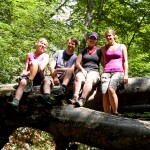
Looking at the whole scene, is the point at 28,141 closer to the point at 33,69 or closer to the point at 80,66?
the point at 33,69

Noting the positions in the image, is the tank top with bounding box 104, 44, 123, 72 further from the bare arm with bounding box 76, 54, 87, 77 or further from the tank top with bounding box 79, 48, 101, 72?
the bare arm with bounding box 76, 54, 87, 77

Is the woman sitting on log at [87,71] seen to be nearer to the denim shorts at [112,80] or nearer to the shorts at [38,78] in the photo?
the denim shorts at [112,80]

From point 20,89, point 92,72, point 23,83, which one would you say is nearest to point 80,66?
point 92,72

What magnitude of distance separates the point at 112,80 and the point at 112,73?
0.26m

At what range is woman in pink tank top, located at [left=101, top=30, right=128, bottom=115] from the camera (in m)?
5.00

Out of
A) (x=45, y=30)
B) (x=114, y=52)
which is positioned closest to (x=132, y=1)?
(x=45, y=30)

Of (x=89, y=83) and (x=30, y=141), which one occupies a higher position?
(x=89, y=83)

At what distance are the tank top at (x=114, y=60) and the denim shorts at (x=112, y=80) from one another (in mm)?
111

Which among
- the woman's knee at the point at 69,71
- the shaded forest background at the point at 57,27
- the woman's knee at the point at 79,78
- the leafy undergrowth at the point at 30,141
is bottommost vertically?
the leafy undergrowth at the point at 30,141

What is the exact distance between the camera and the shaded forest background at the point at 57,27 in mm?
9148

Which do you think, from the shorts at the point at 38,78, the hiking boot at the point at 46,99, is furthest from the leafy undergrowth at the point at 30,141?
the hiking boot at the point at 46,99

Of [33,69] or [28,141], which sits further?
[28,141]

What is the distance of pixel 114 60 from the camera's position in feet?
17.7

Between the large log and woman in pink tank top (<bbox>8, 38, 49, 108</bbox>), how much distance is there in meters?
0.22
